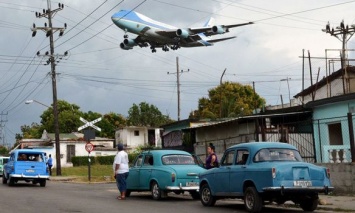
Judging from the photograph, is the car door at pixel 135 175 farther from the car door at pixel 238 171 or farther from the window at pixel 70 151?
the window at pixel 70 151

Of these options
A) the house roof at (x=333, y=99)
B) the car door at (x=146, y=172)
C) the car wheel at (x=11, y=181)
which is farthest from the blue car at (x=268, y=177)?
the car wheel at (x=11, y=181)

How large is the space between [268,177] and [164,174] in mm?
5136

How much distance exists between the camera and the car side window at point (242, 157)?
1358 cm

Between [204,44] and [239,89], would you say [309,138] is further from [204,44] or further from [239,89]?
[239,89]

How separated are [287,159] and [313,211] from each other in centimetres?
146

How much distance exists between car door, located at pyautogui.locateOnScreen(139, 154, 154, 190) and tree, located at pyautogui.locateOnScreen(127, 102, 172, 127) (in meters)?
86.3

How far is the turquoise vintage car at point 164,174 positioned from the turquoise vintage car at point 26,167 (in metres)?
9.91

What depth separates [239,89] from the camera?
73250 millimetres

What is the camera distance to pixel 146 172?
17.9m

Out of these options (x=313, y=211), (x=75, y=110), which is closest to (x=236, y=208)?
(x=313, y=211)

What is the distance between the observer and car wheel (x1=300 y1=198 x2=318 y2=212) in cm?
1331

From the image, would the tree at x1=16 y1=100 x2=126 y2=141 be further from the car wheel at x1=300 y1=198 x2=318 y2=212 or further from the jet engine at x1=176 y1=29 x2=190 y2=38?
the car wheel at x1=300 y1=198 x2=318 y2=212

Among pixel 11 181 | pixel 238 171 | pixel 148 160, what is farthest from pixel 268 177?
pixel 11 181

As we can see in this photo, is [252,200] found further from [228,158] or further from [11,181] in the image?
[11,181]
